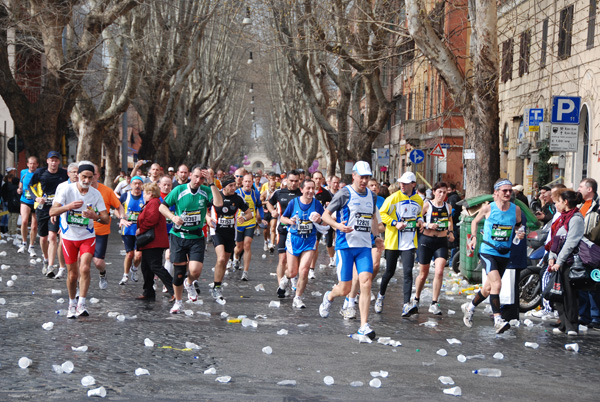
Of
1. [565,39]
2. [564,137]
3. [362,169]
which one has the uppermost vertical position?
[565,39]

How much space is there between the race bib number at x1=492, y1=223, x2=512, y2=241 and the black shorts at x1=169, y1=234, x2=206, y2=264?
3.40 metres

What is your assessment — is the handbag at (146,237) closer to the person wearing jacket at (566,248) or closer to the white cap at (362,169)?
the white cap at (362,169)

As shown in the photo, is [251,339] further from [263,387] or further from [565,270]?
[565,270]

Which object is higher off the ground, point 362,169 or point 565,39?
point 565,39

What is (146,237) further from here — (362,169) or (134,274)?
(362,169)

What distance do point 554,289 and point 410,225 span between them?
6.26 ft

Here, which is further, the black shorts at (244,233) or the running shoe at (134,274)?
the black shorts at (244,233)

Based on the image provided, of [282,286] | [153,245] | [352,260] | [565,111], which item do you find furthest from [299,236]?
[565,111]

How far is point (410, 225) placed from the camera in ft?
36.2

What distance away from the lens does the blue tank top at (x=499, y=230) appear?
32.5 feet

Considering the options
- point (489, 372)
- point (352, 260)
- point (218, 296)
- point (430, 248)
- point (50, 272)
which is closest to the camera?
point (489, 372)

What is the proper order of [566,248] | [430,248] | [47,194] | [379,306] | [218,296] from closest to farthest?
[566,248]
[379,306]
[430,248]
[218,296]
[47,194]

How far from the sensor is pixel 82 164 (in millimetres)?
9727

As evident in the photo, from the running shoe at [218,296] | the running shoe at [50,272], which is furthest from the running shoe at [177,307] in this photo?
the running shoe at [50,272]
